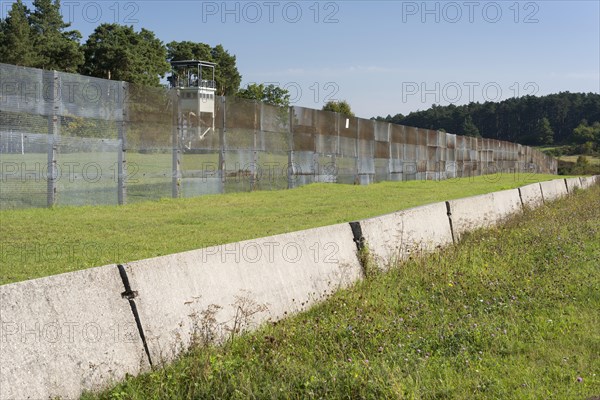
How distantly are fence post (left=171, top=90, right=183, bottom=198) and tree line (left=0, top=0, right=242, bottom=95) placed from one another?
140ft

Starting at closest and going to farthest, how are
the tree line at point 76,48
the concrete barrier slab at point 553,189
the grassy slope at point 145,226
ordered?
the grassy slope at point 145,226, the concrete barrier slab at point 553,189, the tree line at point 76,48

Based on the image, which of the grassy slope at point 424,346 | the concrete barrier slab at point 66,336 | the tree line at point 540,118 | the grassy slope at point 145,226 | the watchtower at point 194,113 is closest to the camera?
the concrete barrier slab at point 66,336

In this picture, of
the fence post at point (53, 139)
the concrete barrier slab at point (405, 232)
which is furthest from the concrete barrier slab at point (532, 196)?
the fence post at point (53, 139)

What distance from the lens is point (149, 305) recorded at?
5.18 meters

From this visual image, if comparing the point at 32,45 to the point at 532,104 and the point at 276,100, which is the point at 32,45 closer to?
the point at 276,100

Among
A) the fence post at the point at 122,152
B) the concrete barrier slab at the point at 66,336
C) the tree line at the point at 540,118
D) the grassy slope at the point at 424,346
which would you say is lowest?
the grassy slope at the point at 424,346

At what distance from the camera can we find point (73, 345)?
4.58 m

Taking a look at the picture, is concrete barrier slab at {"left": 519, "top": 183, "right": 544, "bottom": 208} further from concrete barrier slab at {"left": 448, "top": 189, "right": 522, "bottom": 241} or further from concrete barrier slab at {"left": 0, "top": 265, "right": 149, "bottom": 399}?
concrete barrier slab at {"left": 0, "top": 265, "right": 149, "bottom": 399}

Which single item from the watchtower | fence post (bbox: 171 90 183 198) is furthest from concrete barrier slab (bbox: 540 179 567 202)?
fence post (bbox: 171 90 183 198)

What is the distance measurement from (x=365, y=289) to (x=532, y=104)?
131828mm

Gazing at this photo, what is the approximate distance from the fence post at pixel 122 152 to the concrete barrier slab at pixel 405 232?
8.38 meters

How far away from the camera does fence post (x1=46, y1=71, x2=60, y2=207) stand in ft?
48.9

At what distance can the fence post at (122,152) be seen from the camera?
55.1 ft

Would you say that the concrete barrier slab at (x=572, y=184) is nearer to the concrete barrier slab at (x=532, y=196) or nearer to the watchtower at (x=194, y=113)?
the concrete barrier slab at (x=532, y=196)
